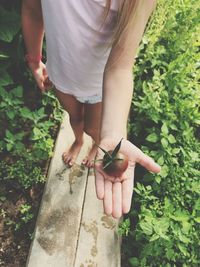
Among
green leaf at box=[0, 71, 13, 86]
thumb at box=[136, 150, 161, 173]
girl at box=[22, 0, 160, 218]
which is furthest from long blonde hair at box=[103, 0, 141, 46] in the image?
green leaf at box=[0, 71, 13, 86]

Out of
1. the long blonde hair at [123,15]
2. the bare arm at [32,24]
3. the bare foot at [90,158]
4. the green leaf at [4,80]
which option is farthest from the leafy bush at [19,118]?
the long blonde hair at [123,15]

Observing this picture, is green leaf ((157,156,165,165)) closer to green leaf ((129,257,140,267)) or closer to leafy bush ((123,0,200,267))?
leafy bush ((123,0,200,267))

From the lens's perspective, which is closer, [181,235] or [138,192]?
[181,235]

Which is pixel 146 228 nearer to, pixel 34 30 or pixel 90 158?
pixel 90 158

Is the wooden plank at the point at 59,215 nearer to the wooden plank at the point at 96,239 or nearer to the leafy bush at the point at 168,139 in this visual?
the wooden plank at the point at 96,239

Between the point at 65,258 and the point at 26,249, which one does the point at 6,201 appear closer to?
the point at 26,249

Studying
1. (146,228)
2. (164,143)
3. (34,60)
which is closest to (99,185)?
(146,228)

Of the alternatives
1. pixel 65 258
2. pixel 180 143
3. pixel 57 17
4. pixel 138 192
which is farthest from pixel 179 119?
pixel 57 17

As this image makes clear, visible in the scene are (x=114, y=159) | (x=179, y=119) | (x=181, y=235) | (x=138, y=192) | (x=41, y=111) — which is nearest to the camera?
(x=114, y=159)
